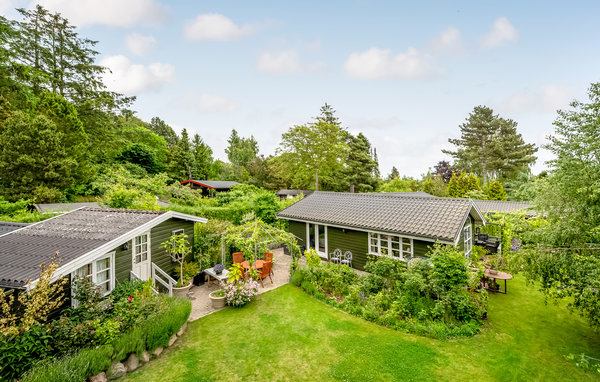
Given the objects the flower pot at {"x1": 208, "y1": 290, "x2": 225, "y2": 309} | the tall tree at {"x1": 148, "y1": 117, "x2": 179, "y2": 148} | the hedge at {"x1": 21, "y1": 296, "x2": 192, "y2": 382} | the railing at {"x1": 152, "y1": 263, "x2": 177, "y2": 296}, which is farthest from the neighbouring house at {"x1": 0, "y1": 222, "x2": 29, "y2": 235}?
the tall tree at {"x1": 148, "y1": 117, "x2": 179, "y2": 148}

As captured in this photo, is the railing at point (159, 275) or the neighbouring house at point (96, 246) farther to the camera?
the railing at point (159, 275)

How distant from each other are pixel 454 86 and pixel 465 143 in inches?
974

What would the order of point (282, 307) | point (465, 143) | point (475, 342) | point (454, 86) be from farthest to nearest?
→ 1. point (465, 143)
2. point (454, 86)
3. point (282, 307)
4. point (475, 342)

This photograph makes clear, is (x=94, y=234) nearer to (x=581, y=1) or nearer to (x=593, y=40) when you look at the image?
(x=593, y=40)

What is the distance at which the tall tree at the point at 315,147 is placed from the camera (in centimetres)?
3556

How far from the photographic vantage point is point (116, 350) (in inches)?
209

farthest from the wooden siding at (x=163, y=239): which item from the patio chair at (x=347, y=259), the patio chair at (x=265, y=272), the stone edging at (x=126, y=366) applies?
the patio chair at (x=347, y=259)

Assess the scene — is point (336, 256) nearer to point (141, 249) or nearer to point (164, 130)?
point (141, 249)

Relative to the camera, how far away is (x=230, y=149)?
67.9m

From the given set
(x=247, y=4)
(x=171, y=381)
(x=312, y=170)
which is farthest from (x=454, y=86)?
(x=312, y=170)

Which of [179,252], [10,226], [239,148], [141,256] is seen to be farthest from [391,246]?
[239,148]

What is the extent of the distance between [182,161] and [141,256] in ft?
125

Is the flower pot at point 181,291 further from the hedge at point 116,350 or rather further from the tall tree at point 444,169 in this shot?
the tall tree at point 444,169

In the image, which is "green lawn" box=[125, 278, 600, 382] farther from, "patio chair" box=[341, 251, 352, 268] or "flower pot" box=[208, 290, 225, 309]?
"patio chair" box=[341, 251, 352, 268]
